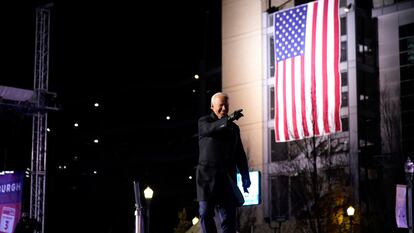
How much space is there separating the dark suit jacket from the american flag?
27642 millimetres

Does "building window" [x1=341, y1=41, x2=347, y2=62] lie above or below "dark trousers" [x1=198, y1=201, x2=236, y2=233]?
above

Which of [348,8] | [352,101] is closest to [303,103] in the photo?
[352,101]

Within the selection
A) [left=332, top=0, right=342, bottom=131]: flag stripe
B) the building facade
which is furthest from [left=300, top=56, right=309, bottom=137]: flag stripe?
the building facade

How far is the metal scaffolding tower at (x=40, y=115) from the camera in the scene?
23.4 meters

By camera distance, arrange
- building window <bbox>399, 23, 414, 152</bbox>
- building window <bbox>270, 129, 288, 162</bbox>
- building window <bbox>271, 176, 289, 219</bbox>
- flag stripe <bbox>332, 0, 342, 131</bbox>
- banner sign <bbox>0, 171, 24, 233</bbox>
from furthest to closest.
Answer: building window <bbox>270, 129, 288, 162</bbox> → building window <bbox>399, 23, 414, 152</bbox> → building window <bbox>271, 176, 289, 219</bbox> → flag stripe <bbox>332, 0, 342, 131</bbox> → banner sign <bbox>0, 171, 24, 233</bbox>

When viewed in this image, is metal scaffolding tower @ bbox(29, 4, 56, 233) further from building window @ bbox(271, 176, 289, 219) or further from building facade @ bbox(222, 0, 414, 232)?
building window @ bbox(271, 176, 289, 219)

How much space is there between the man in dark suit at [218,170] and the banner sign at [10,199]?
15946 millimetres

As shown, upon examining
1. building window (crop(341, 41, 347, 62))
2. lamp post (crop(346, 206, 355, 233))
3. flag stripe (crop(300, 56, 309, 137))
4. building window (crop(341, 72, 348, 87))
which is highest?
building window (crop(341, 41, 347, 62))

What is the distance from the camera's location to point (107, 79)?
60.9 m

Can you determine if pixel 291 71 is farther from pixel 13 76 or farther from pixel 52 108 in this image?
pixel 52 108

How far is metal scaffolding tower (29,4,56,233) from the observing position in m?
23.4

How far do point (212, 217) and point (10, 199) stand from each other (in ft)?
54.5

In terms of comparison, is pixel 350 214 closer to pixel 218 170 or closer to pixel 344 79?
pixel 344 79

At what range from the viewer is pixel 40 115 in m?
24.1
